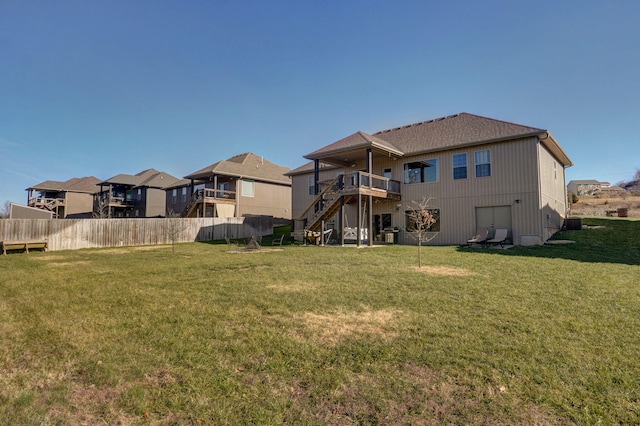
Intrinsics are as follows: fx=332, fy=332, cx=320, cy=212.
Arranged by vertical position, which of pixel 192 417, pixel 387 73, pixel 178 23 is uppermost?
pixel 178 23

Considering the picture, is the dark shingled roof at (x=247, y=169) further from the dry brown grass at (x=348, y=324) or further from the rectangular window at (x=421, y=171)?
the dry brown grass at (x=348, y=324)

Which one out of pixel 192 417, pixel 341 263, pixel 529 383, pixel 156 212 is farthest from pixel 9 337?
pixel 156 212

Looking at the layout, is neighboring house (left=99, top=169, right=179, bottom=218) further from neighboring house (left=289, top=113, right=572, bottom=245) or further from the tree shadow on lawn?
the tree shadow on lawn

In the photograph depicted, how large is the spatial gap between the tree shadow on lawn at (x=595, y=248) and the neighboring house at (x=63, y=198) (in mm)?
44049

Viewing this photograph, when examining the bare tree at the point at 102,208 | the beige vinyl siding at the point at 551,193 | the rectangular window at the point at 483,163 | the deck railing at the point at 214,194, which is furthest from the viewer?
the bare tree at the point at 102,208

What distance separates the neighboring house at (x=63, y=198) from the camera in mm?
39312

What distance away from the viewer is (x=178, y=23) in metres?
13.9

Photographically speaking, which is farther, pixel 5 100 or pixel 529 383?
pixel 5 100

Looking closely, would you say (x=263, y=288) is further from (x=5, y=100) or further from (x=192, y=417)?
(x=5, y=100)

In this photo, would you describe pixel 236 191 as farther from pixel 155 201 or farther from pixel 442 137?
pixel 442 137

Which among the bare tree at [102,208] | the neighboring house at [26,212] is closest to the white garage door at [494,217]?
the neighboring house at [26,212]

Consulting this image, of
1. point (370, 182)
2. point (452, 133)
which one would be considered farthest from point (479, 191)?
point (370, 182)

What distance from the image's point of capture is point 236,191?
28172 mm

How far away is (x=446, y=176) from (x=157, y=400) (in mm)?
17096
